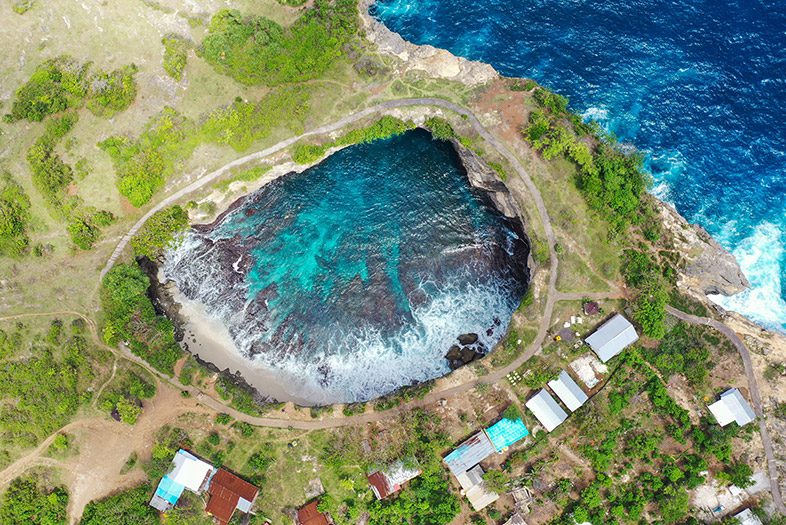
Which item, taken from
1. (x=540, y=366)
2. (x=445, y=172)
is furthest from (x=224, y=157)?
(x=540, y=366)

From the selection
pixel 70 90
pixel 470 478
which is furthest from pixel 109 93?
pixel 470 478

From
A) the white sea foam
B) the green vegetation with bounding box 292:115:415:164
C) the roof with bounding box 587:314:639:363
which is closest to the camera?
the roof with bounding box 587:314:639:363

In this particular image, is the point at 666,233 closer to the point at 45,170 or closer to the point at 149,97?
the point at 149,97

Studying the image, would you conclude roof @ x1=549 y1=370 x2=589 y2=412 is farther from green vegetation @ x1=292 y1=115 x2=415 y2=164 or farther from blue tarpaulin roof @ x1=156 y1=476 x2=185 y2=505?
blue tarpaulin roof @ x1=156 y1=476 x2=185 y2=505

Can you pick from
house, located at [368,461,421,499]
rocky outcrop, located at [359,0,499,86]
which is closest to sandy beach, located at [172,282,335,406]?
house, located at [368,461,421,499]

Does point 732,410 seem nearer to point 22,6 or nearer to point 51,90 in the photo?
point 51,90

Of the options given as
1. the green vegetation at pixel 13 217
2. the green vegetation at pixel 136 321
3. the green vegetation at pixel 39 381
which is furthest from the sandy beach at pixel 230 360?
the green vegetation at pixel 13 217
